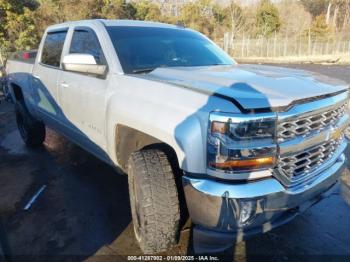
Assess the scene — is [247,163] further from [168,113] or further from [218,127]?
[168,113]

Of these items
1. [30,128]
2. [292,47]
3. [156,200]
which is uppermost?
[156,200]

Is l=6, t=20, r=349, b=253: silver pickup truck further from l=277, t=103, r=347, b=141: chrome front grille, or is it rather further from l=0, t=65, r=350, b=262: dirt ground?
l=0, t=65, r=350, b=262: dirt ground

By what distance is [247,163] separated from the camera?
2.12 m

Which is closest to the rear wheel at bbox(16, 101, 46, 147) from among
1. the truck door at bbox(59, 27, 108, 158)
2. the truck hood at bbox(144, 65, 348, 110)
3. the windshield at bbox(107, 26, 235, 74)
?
the truck door at bbox(59, 27, 108, 158)

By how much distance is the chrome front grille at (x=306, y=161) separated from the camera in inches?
89.4

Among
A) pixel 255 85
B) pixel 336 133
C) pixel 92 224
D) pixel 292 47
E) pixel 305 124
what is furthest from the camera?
pixel 292 47

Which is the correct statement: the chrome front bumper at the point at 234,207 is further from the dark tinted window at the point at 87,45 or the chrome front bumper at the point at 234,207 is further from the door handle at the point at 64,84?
the door handle at the point at 64,84

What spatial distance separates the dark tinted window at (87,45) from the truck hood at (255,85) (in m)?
0.67

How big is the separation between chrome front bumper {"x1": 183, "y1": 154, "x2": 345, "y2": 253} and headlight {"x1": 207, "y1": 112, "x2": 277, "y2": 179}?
0.10m

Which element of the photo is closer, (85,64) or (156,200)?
(156,200)

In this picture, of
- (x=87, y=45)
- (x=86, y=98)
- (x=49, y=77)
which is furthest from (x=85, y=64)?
(x=49, y=77)

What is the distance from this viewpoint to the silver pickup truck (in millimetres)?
2111

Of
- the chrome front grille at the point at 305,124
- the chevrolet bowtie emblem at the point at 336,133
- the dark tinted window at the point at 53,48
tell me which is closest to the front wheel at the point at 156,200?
the chrome front grille at the point at 305,124

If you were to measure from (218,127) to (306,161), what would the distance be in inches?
32.2
